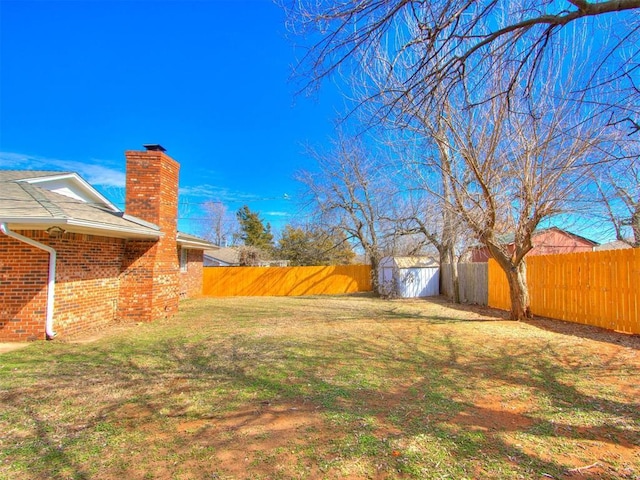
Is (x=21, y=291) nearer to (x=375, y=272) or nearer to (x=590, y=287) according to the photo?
(x=590, y=287)

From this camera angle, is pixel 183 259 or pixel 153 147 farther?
pixel 183 259

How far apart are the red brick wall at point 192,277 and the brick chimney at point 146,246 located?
5987mm

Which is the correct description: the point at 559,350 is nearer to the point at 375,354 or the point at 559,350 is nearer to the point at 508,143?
the point at 375,354

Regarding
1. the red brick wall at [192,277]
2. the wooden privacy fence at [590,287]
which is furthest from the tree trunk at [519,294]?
the red brick wall at [192,277]

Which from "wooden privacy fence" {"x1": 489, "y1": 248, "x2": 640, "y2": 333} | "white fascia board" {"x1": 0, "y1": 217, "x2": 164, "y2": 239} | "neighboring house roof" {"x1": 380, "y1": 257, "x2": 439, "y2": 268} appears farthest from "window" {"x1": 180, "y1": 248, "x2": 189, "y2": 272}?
"wooden privacy fence" {"x1": 489, "y1": 248, "x2": 640, "y2": 333}

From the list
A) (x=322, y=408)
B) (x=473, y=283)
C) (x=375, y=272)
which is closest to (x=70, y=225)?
(x=322, y=408)

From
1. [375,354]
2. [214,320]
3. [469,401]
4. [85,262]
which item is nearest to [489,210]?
[375,354]

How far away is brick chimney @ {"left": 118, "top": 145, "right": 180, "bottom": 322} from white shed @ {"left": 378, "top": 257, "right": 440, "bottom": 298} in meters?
10.2

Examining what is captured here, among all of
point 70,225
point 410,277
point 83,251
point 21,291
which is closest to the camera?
point 70,225

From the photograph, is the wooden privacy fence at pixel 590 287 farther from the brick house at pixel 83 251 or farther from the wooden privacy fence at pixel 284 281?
the wooden privacy fence at pixel 284 281

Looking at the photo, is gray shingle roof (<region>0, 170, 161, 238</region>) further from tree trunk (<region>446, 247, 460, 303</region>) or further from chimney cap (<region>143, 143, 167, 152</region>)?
tree trunk (<region>446, 247, 460, 303</region>)

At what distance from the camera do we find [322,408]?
342 centimetres

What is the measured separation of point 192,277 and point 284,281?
16.4 feet

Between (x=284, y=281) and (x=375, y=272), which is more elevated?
(x=375, y=272)
